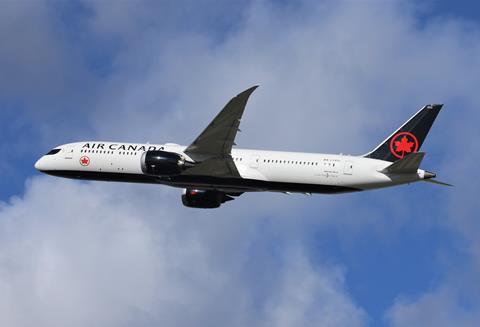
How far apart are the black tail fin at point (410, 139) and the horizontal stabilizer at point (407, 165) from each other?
3252 millimetres

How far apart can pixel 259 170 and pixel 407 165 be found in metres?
11.0

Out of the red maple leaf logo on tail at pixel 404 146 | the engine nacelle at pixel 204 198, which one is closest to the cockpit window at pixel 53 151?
the engine nacelle at pixel 204 198

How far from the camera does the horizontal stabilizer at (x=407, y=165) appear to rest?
60.4 meters

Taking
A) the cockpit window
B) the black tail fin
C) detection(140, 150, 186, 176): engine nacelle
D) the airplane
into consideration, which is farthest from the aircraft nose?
the black tail fin

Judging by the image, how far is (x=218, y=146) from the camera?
64.1 meters

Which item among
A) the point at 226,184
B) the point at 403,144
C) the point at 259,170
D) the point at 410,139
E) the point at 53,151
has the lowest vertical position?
the point at 226,184

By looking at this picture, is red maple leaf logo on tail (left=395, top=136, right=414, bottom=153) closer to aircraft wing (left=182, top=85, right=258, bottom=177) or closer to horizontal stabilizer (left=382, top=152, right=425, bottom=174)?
horizontal stabilizer (left=382, top=152, right=425, bottom=174)

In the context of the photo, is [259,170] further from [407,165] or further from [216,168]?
[407,165]

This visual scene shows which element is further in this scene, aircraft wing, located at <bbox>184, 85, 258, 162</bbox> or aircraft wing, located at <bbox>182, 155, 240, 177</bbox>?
aircraft wing, located at <bbox>182, 155, 240, 177</bbox>

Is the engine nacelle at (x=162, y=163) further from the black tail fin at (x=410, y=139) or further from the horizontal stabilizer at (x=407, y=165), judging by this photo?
the horizontal stabilizer at (x=407, y=165)

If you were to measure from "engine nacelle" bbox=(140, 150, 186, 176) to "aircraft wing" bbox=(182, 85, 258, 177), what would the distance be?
3.15 ft

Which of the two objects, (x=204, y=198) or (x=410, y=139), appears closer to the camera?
(x=410, y=139)

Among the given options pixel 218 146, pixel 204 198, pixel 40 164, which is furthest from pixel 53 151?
pixel 218 146

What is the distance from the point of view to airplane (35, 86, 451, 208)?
63.9 metres
